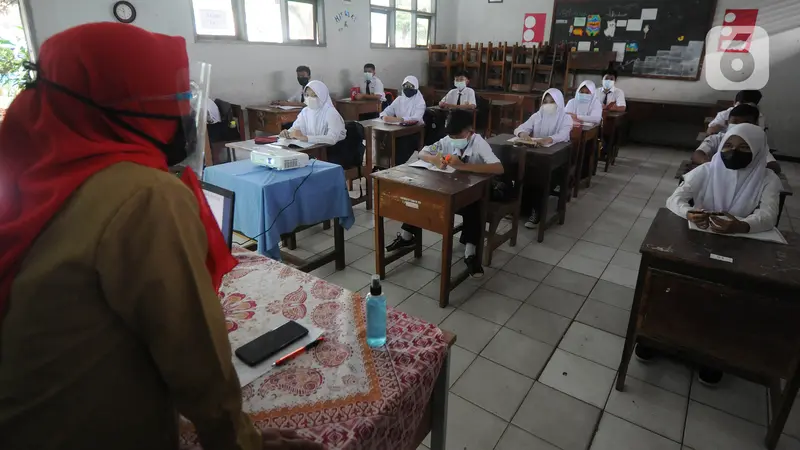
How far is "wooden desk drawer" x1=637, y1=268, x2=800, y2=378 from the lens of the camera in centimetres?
156

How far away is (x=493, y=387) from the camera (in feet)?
6.58

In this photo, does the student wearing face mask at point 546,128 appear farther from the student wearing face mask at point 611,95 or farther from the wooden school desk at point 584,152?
the student wearing face mask at point 611,95

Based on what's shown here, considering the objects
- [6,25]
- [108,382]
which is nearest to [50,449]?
[108,382]

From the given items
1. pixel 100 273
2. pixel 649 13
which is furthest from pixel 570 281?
pixel 649 13

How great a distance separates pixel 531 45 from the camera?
8109mm

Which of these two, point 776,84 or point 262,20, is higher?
point 262,20

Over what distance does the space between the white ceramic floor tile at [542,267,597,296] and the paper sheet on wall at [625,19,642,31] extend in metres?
5.89

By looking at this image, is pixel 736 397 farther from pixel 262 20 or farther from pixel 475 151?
pixel 262 20

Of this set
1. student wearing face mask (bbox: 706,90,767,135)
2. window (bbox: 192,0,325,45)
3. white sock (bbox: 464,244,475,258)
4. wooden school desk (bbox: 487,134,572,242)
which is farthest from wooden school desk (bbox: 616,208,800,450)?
window (bbox: 192,0,325,45)

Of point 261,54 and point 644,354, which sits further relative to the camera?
point 261,54

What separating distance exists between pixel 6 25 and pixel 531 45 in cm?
738

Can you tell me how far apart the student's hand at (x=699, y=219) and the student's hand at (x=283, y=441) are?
1862 millimetres

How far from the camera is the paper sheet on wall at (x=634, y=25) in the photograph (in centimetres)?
706

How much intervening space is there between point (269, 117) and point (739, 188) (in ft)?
15.7
